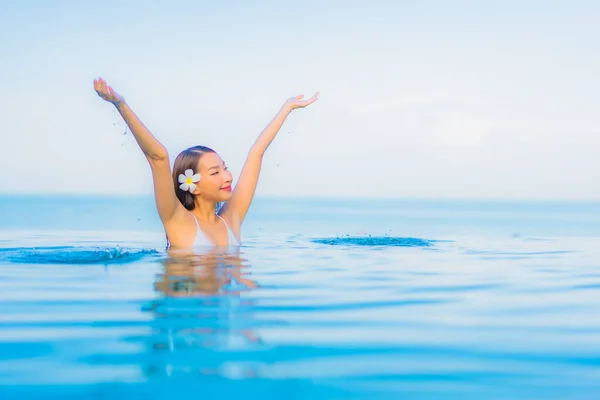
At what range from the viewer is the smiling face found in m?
7.34

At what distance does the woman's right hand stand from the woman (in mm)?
955

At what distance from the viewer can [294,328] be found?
3.96 meters

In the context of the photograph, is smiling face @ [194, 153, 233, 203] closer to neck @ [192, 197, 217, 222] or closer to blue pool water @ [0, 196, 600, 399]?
neck @ [192, 197, 217, 222]

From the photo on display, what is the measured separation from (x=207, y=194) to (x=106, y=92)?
6.80ft

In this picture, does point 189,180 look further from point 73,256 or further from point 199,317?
point 199,317

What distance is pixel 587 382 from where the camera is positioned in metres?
3.03

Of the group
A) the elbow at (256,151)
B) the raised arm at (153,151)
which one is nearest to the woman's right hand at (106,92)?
the raised arm at (153,151)

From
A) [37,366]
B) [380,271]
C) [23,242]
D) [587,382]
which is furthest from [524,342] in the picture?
[23,242]

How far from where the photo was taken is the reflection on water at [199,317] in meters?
3.20

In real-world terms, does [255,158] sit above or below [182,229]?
above

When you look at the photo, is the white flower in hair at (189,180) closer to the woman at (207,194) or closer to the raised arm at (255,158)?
the woman at (207,194)

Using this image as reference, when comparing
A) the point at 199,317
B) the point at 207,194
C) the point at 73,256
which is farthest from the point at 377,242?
the point at 199,317

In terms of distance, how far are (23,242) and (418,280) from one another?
6.80 metres

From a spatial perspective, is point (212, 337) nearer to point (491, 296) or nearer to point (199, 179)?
point (491, 296)
